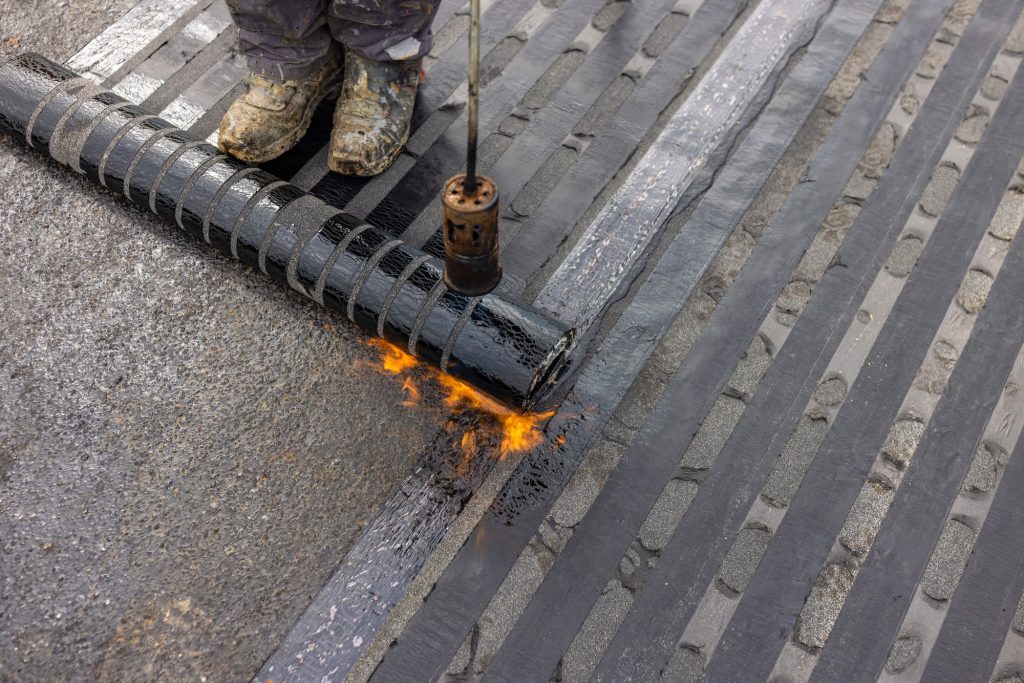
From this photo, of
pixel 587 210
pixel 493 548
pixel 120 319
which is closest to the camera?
pixel 493 548

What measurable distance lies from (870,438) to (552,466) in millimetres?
1080

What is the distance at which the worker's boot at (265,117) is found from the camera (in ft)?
10.5

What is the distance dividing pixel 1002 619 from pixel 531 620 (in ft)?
4.67

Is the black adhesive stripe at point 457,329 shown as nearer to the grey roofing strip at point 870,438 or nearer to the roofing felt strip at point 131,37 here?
the grey roofing strip at point 870,438

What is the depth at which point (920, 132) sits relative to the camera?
3371mm

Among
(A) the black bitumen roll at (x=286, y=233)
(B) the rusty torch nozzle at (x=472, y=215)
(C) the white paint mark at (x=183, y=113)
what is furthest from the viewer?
(C) the white paint mark at (x=183, y=113)

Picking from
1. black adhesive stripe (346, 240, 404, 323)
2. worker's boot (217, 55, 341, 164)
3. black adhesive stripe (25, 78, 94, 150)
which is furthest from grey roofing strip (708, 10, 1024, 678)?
black adhesive stripe (25, 78, 94, 150)

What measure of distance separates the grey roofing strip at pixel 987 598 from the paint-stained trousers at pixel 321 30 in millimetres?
2680

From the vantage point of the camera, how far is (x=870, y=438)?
107 inches

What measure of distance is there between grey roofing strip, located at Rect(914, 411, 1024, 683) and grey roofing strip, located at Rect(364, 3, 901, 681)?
38.0 inches

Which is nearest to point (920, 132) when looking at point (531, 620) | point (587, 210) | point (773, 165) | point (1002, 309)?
point (773, 165)

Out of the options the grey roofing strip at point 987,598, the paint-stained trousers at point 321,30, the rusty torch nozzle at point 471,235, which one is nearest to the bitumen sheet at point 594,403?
the grey roofing strip at point 987,598

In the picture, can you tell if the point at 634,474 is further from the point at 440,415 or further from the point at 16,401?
the point at 16,401

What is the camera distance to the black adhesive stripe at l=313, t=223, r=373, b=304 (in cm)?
278
